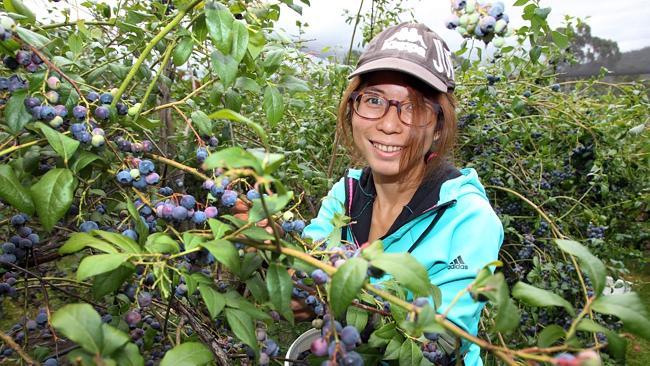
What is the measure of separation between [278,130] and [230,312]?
6.89 ft

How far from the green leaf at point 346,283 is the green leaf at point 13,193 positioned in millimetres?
477

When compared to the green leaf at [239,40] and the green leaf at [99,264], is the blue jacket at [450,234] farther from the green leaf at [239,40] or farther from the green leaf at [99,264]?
the green leaf at [99,264]

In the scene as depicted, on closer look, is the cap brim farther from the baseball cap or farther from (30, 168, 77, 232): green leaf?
(30, 168, 77, 232): green leaf

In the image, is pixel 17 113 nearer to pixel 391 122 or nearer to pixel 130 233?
pixel 130 233

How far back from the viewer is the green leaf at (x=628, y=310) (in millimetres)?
540

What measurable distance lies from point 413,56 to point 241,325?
1007 millimetres

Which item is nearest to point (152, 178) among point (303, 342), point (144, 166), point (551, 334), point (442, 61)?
point (144, 166)

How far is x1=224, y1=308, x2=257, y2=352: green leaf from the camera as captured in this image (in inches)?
27.9

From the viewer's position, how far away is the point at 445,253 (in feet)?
4.49

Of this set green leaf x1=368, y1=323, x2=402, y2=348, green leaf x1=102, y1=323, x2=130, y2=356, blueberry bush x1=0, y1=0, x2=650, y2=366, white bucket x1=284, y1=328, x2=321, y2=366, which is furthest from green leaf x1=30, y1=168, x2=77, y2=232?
white bucket x1=284, y1=328, x2=321, y2=366

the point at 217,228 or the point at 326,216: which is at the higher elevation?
the point at 217,228

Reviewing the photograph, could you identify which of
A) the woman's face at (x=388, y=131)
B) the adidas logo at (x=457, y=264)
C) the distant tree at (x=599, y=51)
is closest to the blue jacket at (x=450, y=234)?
the adidas logo at (x=457, y=264)

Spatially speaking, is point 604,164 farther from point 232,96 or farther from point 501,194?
point 232,96

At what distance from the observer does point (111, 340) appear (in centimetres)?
56
